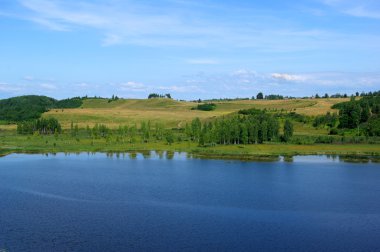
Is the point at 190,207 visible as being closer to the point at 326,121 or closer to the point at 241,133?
the point at 241,133

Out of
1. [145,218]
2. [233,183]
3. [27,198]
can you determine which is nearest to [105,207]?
[145,218]

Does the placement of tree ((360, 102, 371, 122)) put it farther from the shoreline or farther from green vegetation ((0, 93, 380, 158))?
the shoreline

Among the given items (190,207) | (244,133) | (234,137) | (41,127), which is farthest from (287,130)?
(41,127)

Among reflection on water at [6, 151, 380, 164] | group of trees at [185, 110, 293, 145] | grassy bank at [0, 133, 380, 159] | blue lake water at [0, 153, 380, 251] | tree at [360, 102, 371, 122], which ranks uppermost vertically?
tree at [360, 102, 371, 122]

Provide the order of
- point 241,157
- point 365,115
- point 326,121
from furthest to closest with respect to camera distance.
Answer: point 326,121, point 365,115, point 241,157

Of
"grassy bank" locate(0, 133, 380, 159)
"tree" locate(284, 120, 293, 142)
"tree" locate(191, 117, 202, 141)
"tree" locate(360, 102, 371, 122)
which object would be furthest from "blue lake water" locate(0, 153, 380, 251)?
"tree" locate(360, 102, 371, 122)

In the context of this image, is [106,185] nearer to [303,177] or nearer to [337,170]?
[303,177]

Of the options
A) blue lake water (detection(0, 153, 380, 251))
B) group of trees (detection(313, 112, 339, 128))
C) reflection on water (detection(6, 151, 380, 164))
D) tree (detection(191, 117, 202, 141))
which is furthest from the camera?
group of trees (detection(313, 112, 339, 128))

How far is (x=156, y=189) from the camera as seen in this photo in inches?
2292

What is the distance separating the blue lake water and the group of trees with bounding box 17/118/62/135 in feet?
191

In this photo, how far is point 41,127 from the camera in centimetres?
13650

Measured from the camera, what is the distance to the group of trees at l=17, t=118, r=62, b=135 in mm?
134500

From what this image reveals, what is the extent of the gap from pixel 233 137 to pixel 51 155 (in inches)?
1474

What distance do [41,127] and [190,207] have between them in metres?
97.1
